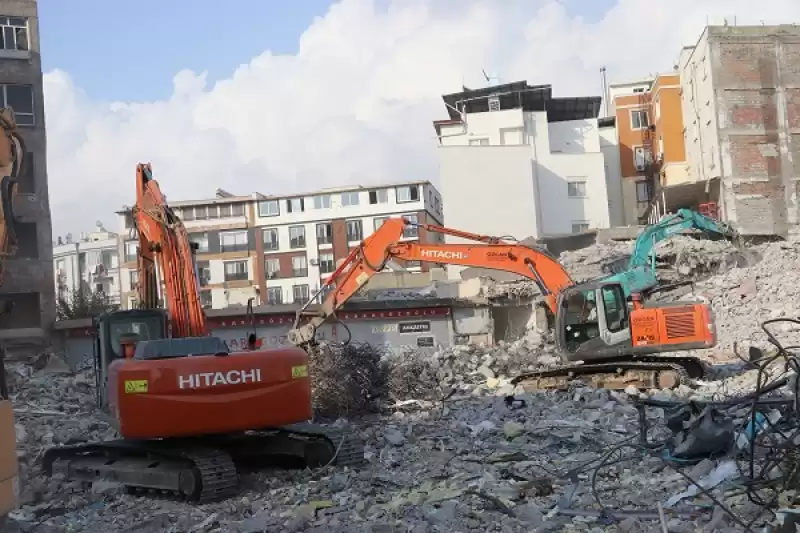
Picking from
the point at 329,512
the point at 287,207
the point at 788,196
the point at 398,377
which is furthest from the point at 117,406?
the point at 287,207

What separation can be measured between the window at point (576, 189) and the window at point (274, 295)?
22866 mm

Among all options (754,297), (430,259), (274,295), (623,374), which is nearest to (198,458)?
(430,259)

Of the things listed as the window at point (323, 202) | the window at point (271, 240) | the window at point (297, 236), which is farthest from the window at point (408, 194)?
the window at point (271, 240)

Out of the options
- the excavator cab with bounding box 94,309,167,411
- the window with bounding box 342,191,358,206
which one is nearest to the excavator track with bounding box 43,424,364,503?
the excavator cab with bounding box 94,309,167,411

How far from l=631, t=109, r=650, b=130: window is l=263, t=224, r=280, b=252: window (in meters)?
25.1

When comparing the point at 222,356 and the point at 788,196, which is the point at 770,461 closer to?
the point at 222,356

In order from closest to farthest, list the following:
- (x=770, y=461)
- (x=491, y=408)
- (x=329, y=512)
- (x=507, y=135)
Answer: (x=770, y=461) < (x=329, y=512) < (x=491, y=408) < (x=507, y=135)

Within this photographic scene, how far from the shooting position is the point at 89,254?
260 feet

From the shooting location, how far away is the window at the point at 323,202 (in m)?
59.7

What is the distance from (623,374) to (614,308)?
1233mm

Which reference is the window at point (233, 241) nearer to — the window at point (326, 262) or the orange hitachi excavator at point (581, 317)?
the window at point (326, 262)

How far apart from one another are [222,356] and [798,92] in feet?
121

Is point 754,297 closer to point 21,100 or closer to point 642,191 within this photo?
point 21,100

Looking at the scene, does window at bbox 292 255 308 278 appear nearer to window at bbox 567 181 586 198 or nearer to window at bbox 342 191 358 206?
window at bbox 342 191 358 206
